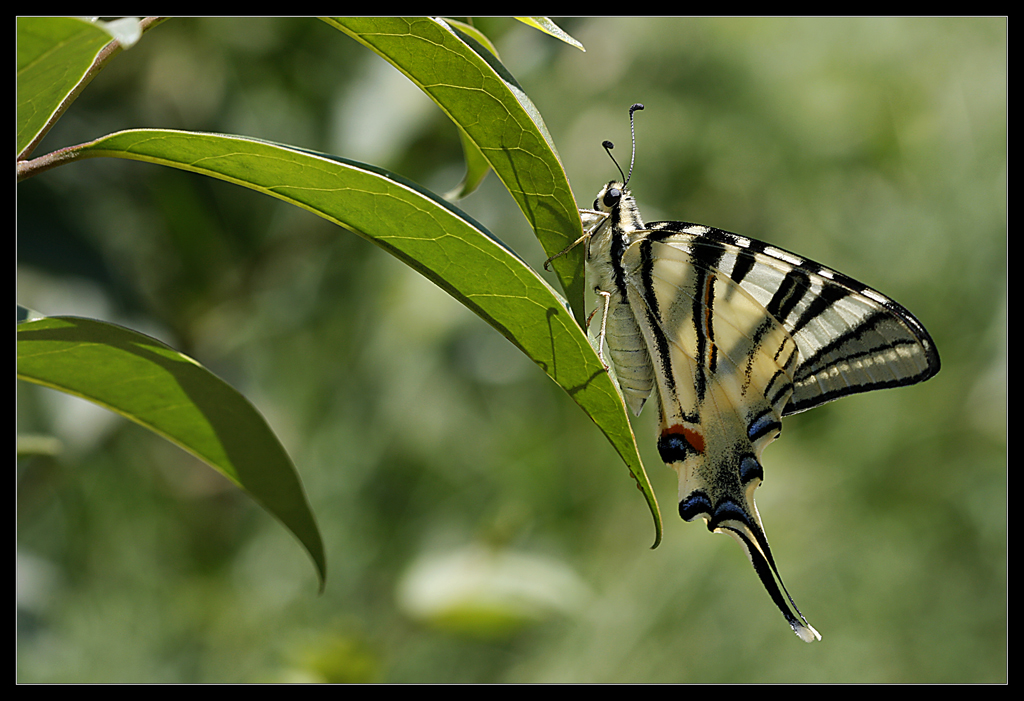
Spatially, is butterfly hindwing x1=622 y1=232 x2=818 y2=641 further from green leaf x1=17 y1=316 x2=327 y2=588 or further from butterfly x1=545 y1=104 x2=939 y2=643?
green leaf x1=17 y1=316 x2=327 y2=588

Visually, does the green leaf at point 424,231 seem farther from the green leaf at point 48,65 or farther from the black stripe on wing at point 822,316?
the black stripe on wing at point 822,316

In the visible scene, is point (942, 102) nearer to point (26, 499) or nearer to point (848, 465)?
point (848, 465)

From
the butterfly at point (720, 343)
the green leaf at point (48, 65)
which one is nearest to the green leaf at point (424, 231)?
the green leaf at point (48, 65)

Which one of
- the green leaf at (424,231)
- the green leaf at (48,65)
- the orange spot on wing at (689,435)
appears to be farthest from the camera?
the orange spot on wing at (689,435)

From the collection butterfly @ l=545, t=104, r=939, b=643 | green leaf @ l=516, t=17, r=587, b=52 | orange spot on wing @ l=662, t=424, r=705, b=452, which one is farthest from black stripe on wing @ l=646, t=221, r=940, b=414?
green leaf @ l=516, t=17, r=587, b=52

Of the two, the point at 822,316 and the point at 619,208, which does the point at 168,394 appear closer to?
the point at 619,208
